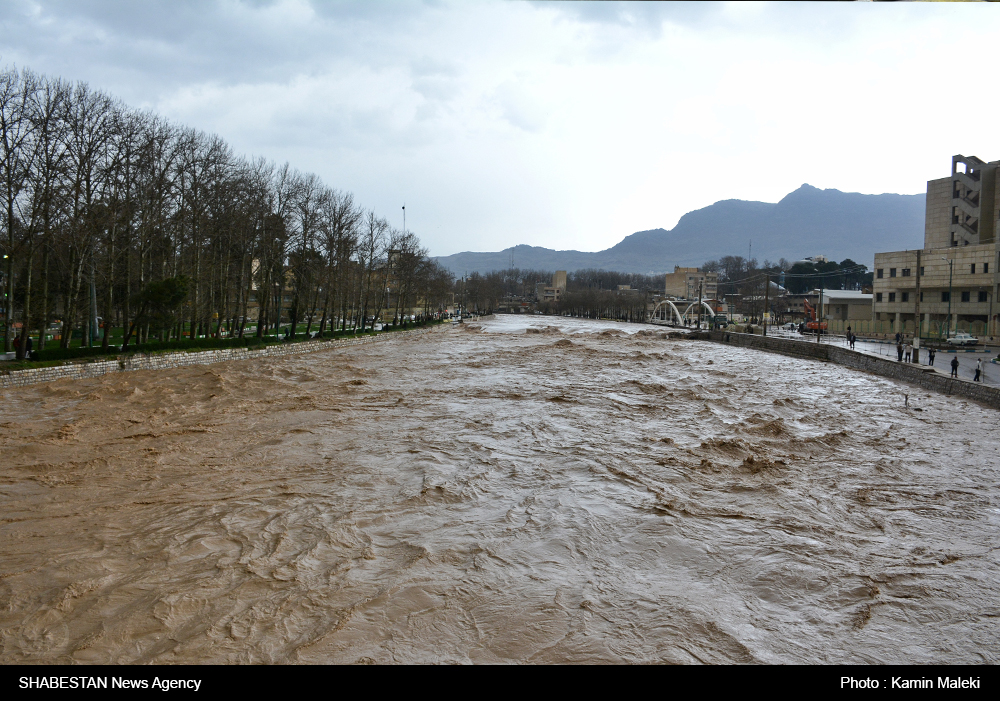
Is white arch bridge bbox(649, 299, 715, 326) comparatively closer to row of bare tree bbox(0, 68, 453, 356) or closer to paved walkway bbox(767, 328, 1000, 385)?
paved walkway bbox(767, 328, 1000, 385)

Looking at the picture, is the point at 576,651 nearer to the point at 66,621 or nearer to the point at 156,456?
the point at 66,621

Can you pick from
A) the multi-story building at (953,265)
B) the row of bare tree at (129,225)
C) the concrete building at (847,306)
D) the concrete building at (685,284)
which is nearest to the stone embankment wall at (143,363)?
the row of bare tree at (129,225)

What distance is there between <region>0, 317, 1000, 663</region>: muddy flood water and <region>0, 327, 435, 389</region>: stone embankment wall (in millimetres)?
2387

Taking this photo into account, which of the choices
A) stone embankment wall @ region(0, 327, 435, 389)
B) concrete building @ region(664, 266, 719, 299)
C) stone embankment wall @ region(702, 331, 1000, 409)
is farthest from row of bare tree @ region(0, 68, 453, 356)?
concrete building @ region(664, 266, 719, 299)

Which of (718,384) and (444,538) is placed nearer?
(444,538)

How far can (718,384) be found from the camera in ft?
110

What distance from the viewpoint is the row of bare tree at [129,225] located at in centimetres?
2670

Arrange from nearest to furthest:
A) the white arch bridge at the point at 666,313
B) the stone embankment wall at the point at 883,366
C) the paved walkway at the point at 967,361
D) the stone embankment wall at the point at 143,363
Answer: the stone embankment wall at the point at 143,363 < the stone embankment wall at the point at 883,366 < the paved walkway at the point at 967,361 < the white arch bridge at the point at 666,313

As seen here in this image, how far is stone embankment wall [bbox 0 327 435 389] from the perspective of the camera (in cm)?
2430

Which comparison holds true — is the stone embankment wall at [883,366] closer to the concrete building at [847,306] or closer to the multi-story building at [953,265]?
the multi-story building at [953,265]

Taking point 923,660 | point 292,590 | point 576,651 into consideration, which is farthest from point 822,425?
point 292,590

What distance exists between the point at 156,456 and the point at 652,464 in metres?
12.7

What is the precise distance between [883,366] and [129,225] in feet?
149

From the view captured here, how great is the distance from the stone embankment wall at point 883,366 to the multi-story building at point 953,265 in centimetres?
1645
